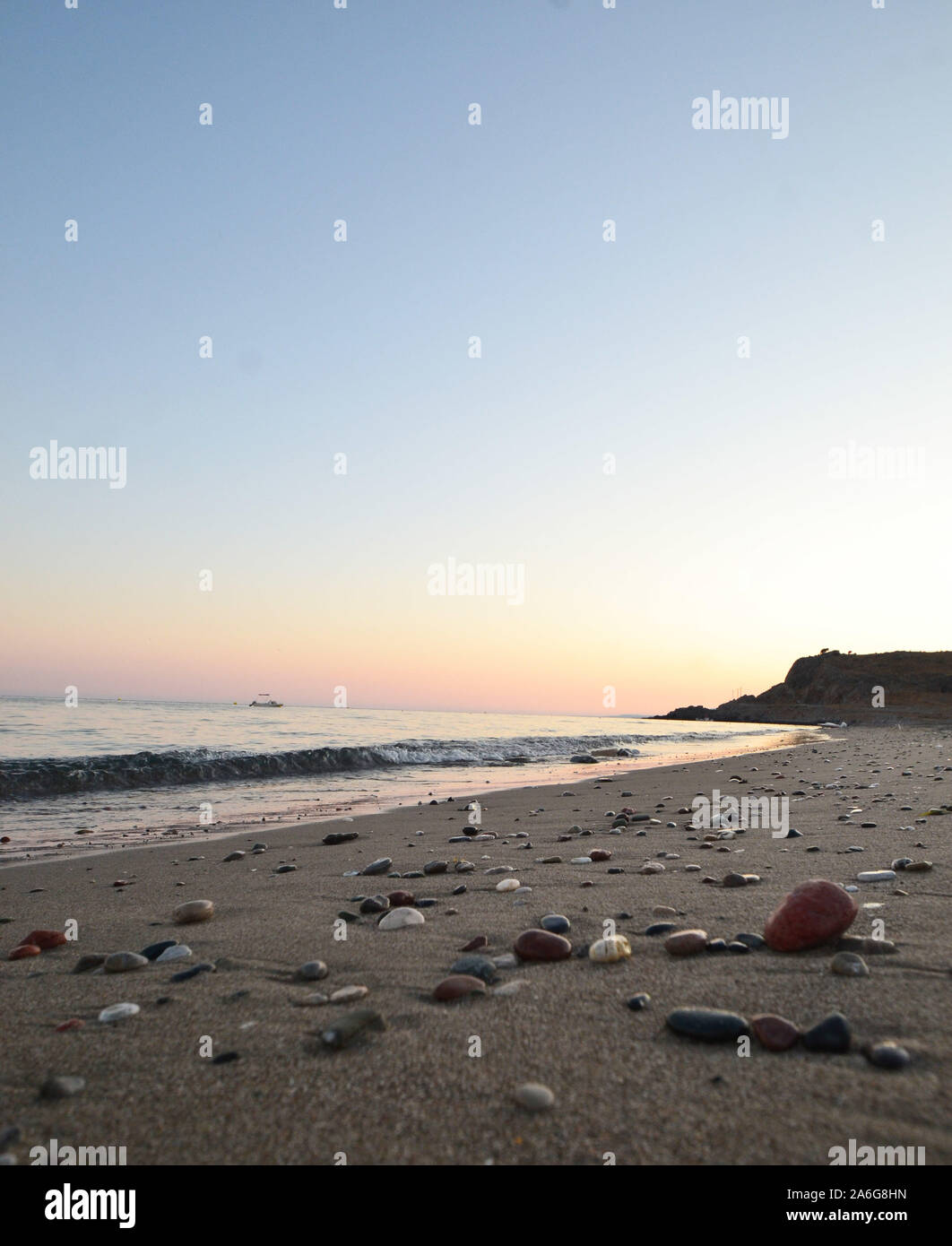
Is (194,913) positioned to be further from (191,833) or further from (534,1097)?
(191,833)

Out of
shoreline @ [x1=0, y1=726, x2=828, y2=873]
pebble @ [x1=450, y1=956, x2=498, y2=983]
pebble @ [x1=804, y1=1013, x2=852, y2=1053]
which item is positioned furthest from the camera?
shoreline @ [x1=0, y1=726, x2=828, y2=873]

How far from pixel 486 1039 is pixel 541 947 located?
0.76 metres

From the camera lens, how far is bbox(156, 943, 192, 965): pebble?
3254 mm

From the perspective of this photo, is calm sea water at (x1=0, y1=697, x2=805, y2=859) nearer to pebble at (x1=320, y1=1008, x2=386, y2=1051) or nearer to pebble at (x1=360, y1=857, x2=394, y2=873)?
pebble at (x1=360, y1=857, x2=394, y2=873)

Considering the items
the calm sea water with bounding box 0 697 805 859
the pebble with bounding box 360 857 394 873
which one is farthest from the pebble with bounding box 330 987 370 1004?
the calm sea water with bounding box 0 697 805 859

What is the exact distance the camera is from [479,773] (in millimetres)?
16984

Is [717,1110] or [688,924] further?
[688,924]

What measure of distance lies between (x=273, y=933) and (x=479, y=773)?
13.6m

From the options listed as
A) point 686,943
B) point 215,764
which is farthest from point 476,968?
point 215,764

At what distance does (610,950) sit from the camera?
2.80 metres

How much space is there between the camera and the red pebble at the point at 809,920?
8.86 feet

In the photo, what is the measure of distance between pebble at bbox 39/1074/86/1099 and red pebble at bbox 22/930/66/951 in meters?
1.98
